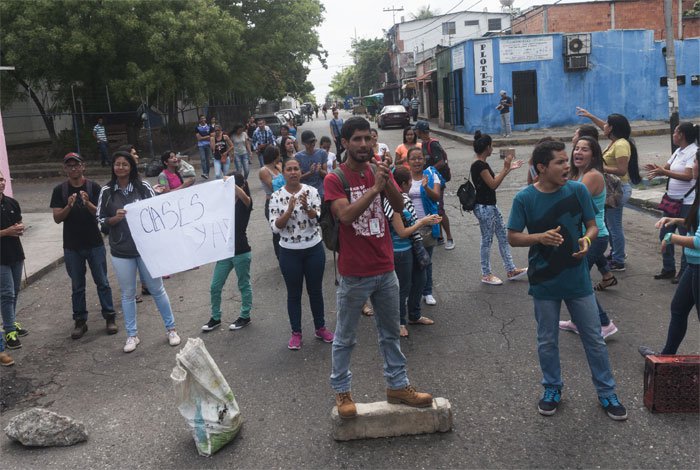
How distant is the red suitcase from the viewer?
388cm

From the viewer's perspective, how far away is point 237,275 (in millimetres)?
6137

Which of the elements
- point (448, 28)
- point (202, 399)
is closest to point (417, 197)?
point (202, 399)

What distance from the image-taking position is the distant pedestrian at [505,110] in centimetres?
2439

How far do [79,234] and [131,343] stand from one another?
129cm

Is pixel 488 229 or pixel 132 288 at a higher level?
pixel 488 229

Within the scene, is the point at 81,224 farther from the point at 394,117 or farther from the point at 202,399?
the point at 394,117

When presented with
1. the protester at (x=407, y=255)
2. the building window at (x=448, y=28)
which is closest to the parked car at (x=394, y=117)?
the protester at (x=407, y=255)

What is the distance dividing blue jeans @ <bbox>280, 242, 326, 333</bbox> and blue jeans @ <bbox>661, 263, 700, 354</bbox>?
2804mm

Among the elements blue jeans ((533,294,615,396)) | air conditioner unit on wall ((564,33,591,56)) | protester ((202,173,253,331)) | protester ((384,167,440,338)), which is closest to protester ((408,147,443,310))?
protester ((384,167,440,338))

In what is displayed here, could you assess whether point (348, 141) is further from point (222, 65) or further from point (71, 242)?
point (222, 65)

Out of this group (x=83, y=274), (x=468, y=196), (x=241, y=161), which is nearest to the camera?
(x=83, y=274)

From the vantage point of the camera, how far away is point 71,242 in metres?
6.14

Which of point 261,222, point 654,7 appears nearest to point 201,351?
point 261,222

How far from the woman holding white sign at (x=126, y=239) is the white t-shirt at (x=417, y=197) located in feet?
8.80
